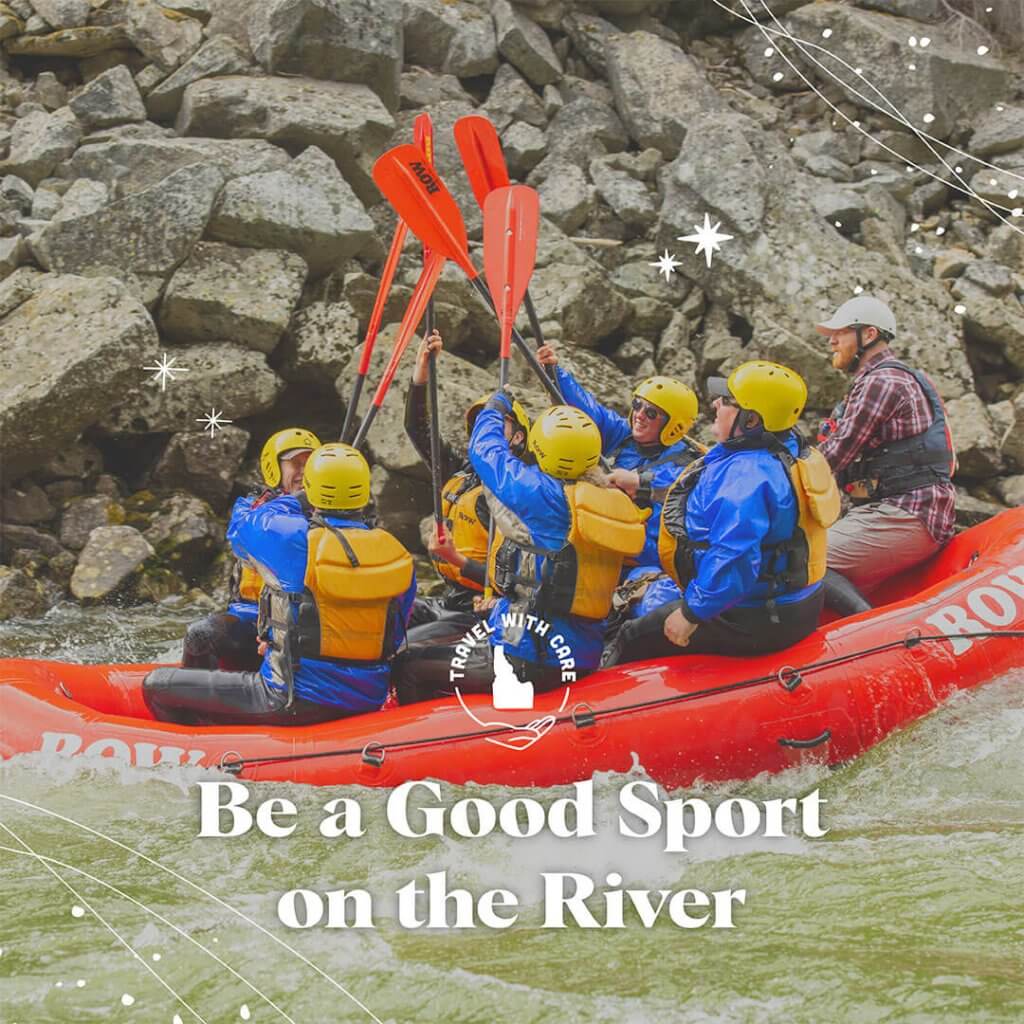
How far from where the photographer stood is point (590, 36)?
13242 millimetres

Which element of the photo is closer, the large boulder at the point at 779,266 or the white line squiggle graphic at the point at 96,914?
the white line squiggle graphic at the point at 96,914

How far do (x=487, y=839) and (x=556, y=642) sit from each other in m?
0.76

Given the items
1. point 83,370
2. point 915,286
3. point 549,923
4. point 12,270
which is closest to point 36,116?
point 12,270

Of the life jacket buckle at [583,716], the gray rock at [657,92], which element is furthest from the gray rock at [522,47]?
the life jacket buckle at [583,716]

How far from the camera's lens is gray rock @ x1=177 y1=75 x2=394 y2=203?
10.5m

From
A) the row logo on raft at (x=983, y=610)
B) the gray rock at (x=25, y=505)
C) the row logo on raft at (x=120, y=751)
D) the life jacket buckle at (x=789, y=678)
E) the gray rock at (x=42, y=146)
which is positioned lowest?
the gray rock at (x=25, y=505)

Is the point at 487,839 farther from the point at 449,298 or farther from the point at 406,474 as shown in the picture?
the point at 449,298

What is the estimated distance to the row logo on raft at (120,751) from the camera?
404cm

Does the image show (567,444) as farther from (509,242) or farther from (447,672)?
(509,242)

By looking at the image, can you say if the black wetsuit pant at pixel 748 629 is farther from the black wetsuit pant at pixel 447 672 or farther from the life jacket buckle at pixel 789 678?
the black wetsuit pant at pixel 447 672

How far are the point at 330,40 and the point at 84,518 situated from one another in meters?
5.85

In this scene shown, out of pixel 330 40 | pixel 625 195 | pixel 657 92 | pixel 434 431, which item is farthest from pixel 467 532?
pixel 657 92

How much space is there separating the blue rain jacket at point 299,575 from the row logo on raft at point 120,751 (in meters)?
0.40

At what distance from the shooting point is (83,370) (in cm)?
776
